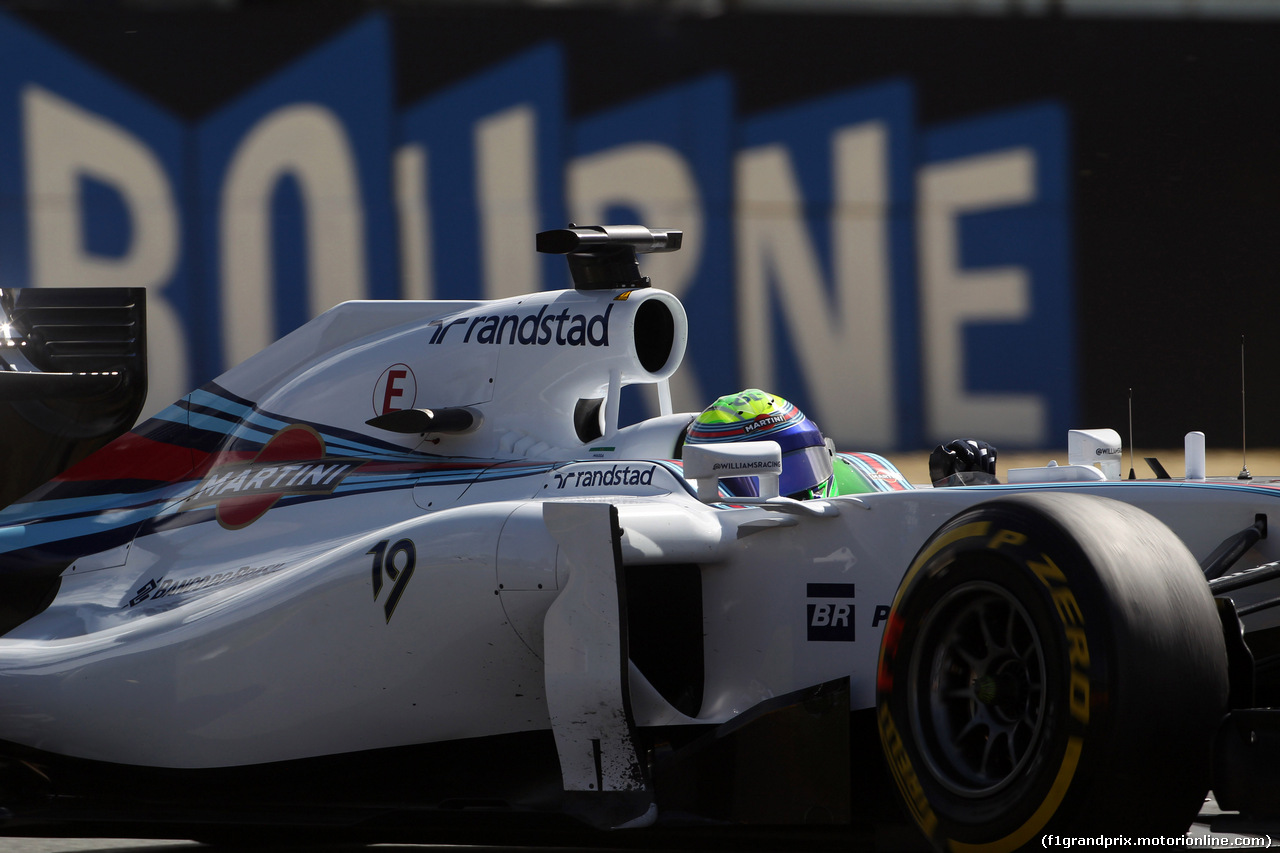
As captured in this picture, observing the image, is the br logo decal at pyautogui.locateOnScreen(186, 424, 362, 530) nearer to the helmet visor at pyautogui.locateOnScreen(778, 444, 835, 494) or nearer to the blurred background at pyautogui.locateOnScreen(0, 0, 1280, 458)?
the helmet visor at pyautogui.locateOnScreen(778, 444, 835, 494)

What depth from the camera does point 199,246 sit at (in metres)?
11.5

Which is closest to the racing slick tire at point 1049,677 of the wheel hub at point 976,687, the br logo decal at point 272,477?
the wheel hub at point 976,687

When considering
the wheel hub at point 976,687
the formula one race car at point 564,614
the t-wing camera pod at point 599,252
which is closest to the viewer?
the formula one race car at point 564,614

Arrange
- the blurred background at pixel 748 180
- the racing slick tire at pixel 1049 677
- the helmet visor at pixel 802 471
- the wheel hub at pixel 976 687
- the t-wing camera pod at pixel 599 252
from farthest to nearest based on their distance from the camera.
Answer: the blurred background at pixel 748 180, the t-wing camera pod at pixel 599 252, the helmet visor at pixel 802 471, the wheel hub at pixel 976 687, the racing slick tire at pixel 1049 677

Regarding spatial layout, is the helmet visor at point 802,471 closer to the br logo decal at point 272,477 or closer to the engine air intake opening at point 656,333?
the engine air intake opening at point 656,333

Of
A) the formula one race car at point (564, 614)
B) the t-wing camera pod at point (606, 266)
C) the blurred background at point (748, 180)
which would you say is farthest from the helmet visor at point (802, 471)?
the blurred background at point (748, 180)

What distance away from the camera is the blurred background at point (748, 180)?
1153 centimetres

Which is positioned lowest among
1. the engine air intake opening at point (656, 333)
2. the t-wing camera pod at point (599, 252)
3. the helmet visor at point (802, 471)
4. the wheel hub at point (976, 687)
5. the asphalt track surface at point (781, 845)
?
the asphalt track surface at point (781, 845)

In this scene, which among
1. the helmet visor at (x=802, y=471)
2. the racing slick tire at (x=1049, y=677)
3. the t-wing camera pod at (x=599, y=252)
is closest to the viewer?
the racing slick tire at (x=1049, y=677)

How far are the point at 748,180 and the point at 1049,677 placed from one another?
9.62 m

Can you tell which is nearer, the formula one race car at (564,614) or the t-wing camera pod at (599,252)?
the formula one race car at (564,614)

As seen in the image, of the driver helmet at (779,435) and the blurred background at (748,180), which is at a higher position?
the blurred background at (748,180)

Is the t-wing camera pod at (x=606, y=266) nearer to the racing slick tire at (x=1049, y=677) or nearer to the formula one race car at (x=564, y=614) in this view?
the formula one race car at (x=564, y=614)

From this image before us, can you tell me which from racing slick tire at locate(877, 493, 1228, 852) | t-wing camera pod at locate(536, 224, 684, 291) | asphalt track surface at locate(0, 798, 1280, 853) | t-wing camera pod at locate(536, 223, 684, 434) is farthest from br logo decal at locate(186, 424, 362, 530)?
racing slick tire at locate(877, 493, 1228, 852)
